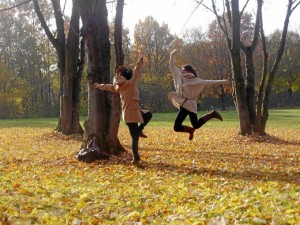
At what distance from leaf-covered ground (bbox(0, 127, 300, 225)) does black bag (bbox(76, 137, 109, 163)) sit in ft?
0.68

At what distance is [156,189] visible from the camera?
245 inches

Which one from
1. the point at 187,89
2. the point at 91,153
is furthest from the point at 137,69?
the point at 91,153

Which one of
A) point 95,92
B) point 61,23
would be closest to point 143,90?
point 61,23

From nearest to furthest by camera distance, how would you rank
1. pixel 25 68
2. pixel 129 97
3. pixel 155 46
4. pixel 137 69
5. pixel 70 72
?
1. pixel 137 69
2. pixel 129 97
3. pixel 70 72
4. pixel 25 68
5. pixel 155 46

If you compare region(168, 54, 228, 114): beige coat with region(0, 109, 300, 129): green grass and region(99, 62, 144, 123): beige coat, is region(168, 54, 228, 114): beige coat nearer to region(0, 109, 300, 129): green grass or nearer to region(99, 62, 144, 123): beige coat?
region(99, 62, 144, 123): beige coat

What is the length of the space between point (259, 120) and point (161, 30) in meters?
41.1

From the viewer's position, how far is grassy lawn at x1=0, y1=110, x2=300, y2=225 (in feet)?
15.0

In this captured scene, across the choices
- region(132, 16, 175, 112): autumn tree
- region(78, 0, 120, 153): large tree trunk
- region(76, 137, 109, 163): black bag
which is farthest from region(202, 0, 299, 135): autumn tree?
region(132, 16, 175, 112): autumn tree

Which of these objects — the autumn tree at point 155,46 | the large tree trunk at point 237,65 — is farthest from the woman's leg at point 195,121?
the autumn tree at point 155,46

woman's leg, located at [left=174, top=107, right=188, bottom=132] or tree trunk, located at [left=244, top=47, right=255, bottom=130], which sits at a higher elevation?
tree trunk, located at [left=244, top=47, right=255, bottom=130]

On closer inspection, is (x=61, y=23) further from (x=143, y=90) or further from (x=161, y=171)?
(x=143, y=90)

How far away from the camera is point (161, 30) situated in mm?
54406

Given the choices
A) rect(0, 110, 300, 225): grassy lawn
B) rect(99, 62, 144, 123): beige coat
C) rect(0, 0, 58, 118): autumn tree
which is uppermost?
rect(0, 0, 58, 118): autumn tree

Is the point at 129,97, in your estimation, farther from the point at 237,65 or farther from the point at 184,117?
the point at 237,65
